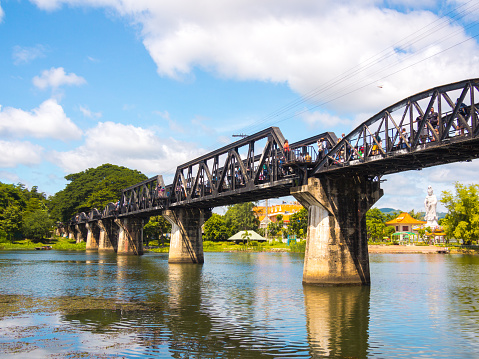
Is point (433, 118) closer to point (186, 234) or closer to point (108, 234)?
point (186, 234)

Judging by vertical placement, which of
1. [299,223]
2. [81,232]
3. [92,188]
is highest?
[92,188]

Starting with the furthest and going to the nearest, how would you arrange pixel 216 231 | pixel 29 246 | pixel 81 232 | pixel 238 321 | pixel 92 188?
pixel 92 188
pixel 81 232
pixel 216 231
pixel 29 246
pixel 238 321

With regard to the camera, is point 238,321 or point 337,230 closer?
point 238,321

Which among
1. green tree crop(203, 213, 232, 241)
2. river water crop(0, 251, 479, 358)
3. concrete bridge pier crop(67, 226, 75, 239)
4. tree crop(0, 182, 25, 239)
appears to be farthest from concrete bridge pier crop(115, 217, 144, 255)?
concrete bridge pier crop(67, 226, 75, 239)

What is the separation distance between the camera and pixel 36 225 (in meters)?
149

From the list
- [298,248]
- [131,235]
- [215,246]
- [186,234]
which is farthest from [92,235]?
[186,234]

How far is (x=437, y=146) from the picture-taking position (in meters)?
26.7

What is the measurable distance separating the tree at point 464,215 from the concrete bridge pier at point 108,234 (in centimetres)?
8997

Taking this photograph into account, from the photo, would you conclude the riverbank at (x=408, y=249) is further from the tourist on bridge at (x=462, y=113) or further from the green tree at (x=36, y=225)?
the green tree at (x=36, y=225)

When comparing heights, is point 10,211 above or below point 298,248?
above

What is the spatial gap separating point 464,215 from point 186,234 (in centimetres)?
7812

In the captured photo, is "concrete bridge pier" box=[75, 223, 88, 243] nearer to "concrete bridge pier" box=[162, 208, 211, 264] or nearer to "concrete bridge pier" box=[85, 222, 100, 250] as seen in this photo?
"concrete bridge pier" box=[85, 222, 100, 250]

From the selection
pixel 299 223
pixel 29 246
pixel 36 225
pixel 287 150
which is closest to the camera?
pixel 287 150

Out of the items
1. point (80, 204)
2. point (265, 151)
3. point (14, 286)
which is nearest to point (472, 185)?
point (265, 151)
